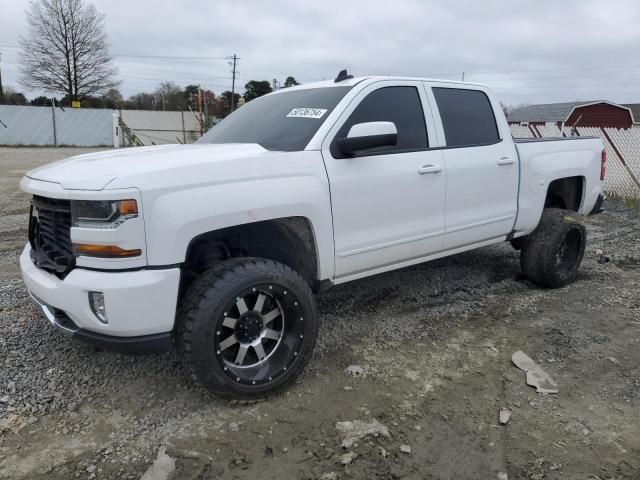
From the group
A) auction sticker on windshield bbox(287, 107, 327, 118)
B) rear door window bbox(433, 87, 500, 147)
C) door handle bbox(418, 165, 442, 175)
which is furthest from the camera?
rear door window bbox(433, 87, 500, 147)

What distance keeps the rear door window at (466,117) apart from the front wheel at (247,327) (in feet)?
6.43

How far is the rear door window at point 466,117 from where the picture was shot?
4184mm

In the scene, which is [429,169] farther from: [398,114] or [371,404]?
[371,404]

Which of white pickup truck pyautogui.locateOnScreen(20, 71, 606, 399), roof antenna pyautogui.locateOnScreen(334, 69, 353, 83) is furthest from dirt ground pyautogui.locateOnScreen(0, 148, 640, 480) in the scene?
roof antenna pyautogui.locateOnScreen(334, 69, 353, 83)

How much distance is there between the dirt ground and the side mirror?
146 cm

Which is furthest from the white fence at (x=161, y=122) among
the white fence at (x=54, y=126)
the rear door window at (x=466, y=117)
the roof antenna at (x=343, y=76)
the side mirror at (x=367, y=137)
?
the side mirror at (x=367, y=137)

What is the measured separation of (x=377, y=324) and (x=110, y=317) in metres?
2.22

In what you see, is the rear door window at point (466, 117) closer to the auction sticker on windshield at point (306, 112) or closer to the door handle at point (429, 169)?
the door handle at point (429, 169)

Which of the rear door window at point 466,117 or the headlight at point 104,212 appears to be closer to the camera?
the headlight at point 104,212

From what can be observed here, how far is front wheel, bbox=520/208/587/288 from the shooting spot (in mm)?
4926

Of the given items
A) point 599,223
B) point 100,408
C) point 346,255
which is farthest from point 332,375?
point 599,223

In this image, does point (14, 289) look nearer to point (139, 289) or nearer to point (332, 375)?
point (139, 289)

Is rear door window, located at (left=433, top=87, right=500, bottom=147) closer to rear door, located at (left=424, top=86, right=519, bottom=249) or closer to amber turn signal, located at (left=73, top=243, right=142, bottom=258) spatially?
rear door, located at (left=424, top=86, right=519, bottom=249)

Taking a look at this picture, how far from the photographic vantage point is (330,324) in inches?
164
